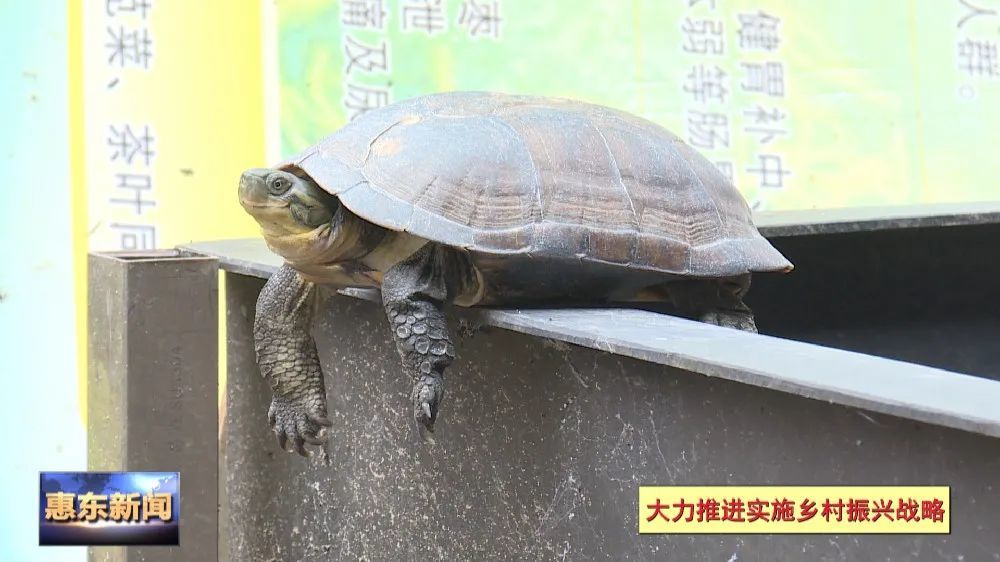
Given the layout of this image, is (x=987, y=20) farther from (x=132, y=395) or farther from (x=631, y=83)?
(x=132, y=395)

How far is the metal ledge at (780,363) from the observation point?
1.01 meters

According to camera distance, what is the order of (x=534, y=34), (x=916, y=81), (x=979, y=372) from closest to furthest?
(x=979, y=372)
(x=534, y=34)
(x=916, y=81)

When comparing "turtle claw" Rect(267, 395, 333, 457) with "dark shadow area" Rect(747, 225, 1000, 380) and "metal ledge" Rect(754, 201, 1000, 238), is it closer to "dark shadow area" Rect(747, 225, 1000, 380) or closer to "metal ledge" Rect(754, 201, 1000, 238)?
"metal ledge" Rect(754, 201, 1000, 238)

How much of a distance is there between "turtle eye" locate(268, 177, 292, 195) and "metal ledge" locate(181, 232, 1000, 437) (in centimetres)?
35

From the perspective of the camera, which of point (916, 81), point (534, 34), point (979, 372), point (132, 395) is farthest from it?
point (916, 81)

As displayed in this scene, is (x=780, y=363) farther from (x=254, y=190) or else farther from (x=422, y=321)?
(x=254, y=190)

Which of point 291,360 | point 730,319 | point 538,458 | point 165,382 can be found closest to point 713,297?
point 730,319

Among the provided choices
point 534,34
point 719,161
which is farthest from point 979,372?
point 534,34

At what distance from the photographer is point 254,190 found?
1747 millimetres

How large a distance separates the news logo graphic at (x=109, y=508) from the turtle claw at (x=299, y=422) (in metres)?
0.25

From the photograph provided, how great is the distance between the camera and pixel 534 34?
3488mm

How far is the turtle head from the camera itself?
5.76 feet

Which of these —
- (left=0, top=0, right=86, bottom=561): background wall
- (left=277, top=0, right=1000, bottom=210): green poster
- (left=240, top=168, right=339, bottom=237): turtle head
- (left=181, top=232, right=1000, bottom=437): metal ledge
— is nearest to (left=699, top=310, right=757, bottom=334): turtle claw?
(left=181, top=232, right=1000, bottom=437): metal ledge

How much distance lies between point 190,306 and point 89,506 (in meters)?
0.43
